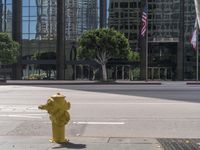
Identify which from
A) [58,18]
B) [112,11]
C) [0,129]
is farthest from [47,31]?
[0,129]

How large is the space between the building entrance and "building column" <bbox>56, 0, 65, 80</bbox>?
11583 millimetres

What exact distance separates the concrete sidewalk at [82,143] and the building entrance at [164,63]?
5855 cm

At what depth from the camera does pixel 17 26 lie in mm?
70375

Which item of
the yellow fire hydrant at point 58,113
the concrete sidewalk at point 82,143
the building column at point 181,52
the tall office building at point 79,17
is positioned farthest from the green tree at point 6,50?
Result: the yellow fire hydrant at point 58,113

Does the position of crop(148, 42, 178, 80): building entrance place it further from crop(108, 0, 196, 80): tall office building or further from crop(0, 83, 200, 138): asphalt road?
crop(0, 83, 200, 138): asphalt road

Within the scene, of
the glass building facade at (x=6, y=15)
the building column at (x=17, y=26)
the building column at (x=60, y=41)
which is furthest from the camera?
the glass building facade at (x=6, y=15)

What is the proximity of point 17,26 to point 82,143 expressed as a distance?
61372mm

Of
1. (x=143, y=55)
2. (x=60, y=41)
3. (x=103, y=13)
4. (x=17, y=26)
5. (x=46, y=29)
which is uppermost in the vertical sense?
(x=103, y=13)

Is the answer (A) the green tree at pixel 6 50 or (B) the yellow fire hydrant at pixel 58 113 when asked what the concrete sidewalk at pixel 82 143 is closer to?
(B) the yellow fire hydrant at pixel 58 113

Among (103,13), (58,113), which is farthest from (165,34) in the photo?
(58,113)

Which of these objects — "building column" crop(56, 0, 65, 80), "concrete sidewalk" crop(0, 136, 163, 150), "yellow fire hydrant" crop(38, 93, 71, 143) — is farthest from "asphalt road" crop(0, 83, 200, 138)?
"building column" crop(56, 0, 65, 80)

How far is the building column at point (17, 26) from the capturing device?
69.8 meters

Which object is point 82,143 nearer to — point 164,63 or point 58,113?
point 58,113

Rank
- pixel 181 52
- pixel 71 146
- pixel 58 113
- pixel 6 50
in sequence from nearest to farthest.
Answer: pixel 71 146
pixel 58 113
pixel 6 50
pixel 181 52
